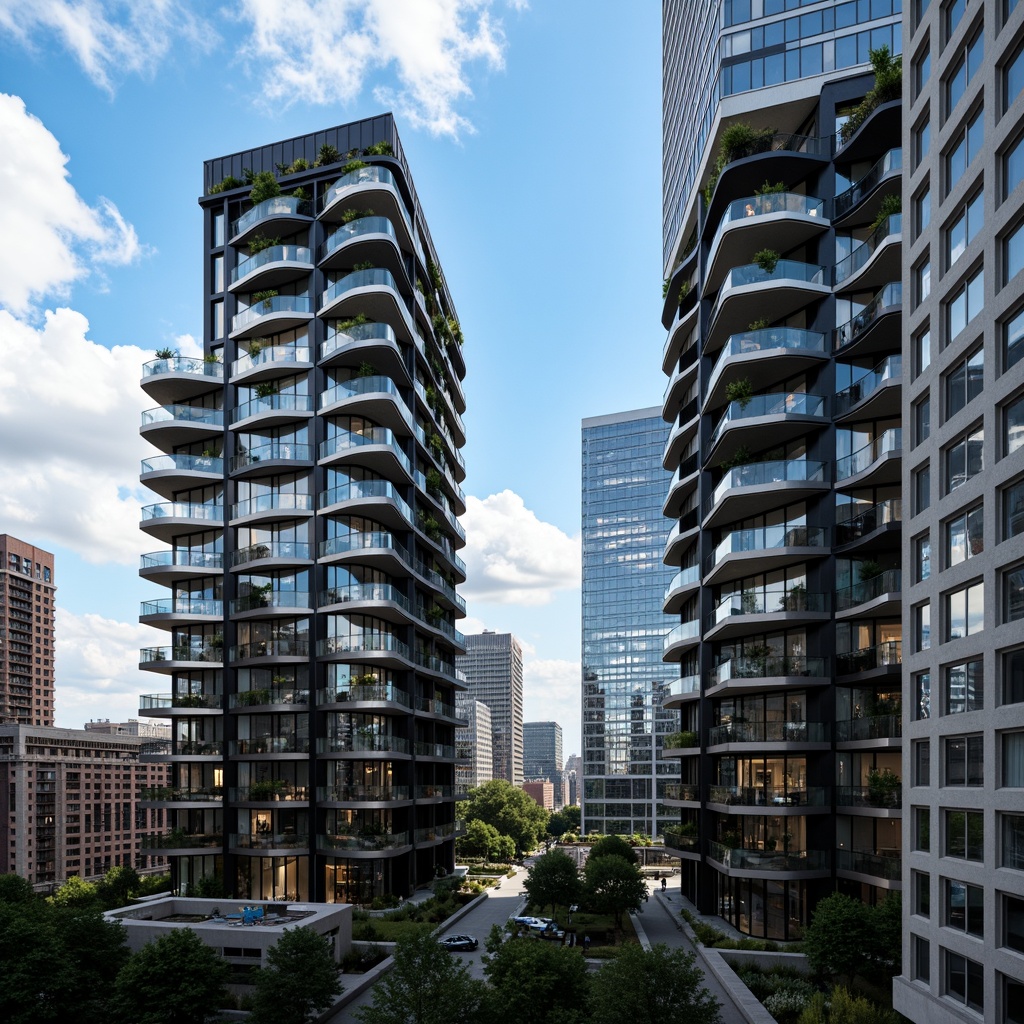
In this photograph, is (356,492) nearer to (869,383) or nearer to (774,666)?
(774,666)

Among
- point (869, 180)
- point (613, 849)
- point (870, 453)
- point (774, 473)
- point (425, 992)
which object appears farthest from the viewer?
point (613, 849)

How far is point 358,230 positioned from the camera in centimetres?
4884

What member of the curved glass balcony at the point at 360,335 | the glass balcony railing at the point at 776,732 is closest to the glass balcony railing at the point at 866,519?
the glass balcony railing at the point at 776,732

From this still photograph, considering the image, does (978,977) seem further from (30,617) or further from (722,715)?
(30,617)

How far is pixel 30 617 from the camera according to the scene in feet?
516

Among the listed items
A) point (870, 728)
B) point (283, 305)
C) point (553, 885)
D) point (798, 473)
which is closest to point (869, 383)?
point (798, 473)

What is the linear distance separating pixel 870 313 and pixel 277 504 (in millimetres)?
33341

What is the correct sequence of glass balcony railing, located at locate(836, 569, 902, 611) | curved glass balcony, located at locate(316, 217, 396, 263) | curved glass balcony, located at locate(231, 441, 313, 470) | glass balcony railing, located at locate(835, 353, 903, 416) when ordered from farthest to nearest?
curved glass balcony, located at locate(231, 441, 313, 470)
curved glass balcony, located at locate(316, 217, 396, 263)
glass balcony railing, located at locate(835, 353, 903, 416)
glass balcony railing, located at locate(836, 569, 902, 611)

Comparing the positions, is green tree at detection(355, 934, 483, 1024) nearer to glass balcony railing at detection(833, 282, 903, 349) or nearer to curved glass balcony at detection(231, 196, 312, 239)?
glass balcony railing at detection(833, 282, 903, 349)

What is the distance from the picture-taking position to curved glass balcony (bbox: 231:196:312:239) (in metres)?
50.9

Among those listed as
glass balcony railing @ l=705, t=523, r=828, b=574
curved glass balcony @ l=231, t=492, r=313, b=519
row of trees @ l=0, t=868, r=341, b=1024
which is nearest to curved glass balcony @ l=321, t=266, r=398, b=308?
curved glass balcony @ l=231, t=492, r=313, b=519

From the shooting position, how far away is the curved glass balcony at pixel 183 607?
5038cm

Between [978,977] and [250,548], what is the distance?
136ft

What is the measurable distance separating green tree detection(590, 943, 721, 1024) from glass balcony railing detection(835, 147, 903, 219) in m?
31.0
